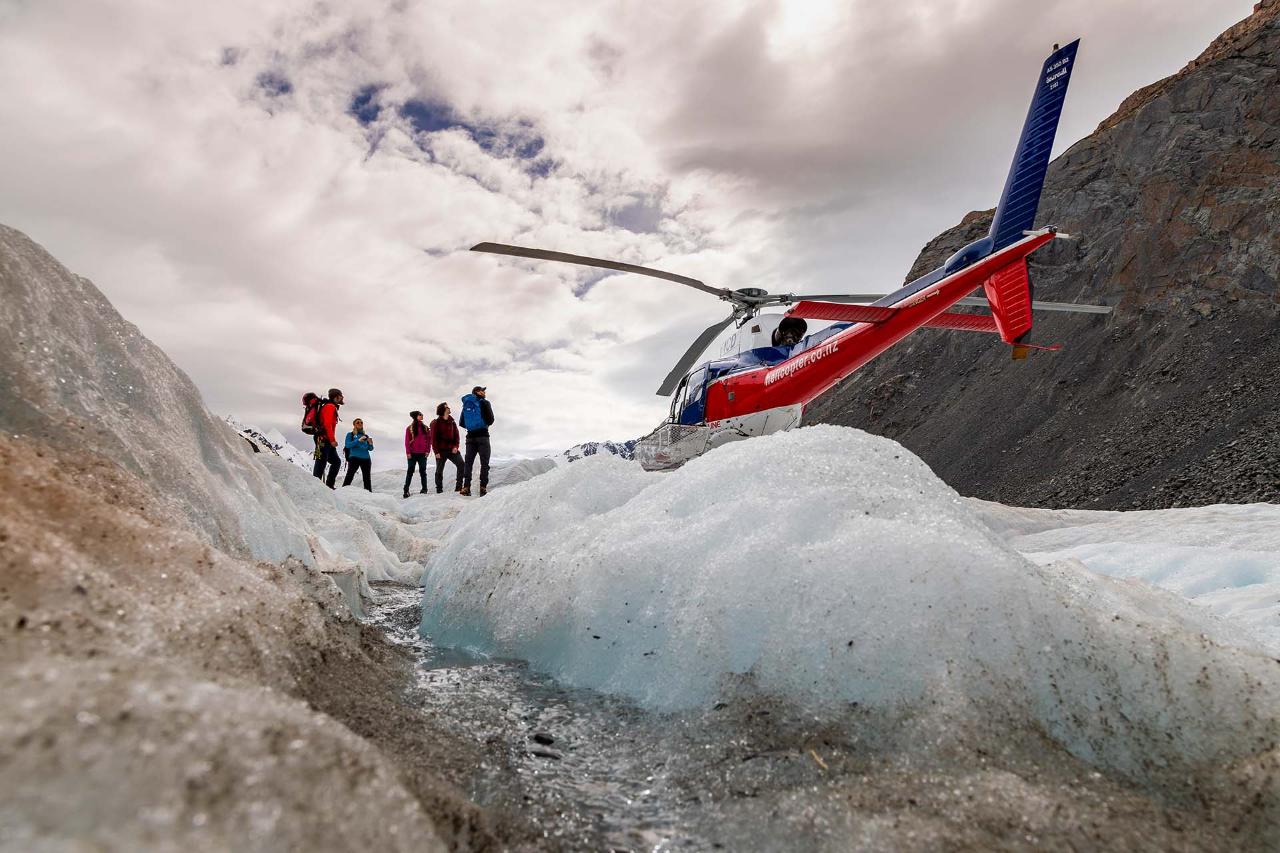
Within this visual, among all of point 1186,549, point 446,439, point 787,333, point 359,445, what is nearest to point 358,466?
point 359,445

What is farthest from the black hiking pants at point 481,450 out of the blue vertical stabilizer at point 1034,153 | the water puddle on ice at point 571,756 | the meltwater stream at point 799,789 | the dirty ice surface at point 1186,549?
the meltwater stream at point 799,789

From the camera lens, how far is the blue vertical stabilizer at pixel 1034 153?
7962 mm

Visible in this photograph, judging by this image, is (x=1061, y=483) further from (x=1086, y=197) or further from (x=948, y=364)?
(x=1086, y=197)

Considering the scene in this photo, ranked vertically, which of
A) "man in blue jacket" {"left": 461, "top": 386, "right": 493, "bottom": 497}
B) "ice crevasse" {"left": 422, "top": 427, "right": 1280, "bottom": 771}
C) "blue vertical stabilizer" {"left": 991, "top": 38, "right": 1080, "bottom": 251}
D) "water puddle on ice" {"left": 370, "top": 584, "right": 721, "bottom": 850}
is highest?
"blue vertical stabilizer" {"left": 991, "top": 38, "right": 1080, "bottom": 251}

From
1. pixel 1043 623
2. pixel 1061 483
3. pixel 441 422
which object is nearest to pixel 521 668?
pixel 1043 623

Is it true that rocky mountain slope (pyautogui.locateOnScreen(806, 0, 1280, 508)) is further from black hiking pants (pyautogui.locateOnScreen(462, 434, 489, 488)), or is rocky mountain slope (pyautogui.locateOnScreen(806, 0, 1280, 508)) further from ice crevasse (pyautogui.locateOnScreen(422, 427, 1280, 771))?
black hiking pants (pyautogui.locateOnScreen(462, 434, 489, 488))

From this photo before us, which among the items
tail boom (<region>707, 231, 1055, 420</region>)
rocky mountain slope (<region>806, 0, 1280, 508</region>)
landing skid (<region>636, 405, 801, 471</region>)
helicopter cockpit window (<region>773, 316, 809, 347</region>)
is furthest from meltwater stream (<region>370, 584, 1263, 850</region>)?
rocky mountain slope (<region>806, 0, 1280, 508</region>)

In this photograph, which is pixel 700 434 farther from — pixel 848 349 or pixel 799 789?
pixel 799 789

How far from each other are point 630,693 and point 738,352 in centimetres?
942

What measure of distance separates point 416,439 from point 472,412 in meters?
3.19

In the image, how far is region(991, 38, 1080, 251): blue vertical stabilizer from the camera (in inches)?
313

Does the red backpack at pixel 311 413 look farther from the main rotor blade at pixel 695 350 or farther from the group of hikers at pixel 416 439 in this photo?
the main rotor blade at pixel 695 350

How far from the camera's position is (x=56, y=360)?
1942 millimetres

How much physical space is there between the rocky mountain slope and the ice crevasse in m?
11.9
